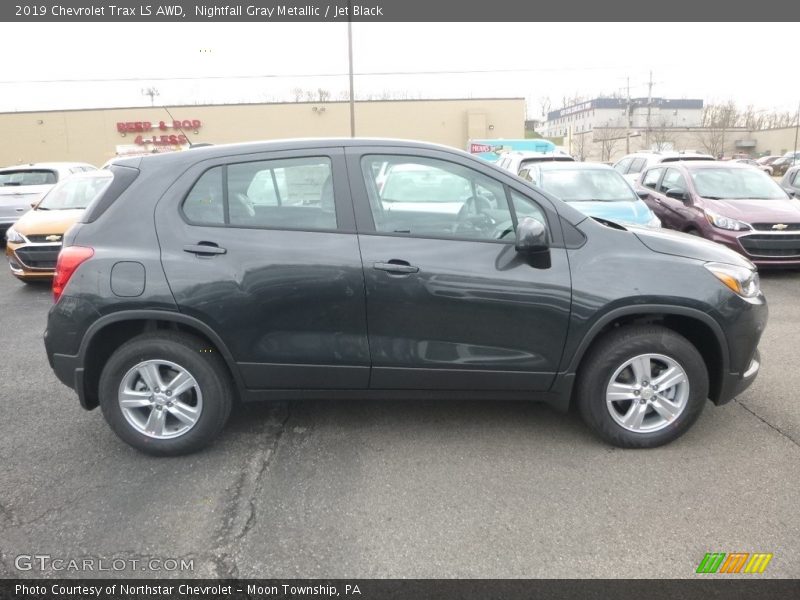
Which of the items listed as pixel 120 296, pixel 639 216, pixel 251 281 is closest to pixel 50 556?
pixel 120 296

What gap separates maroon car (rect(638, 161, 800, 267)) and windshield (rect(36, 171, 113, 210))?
28.7 ft

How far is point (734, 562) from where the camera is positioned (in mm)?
2600

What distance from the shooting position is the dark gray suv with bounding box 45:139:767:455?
10.9 ft

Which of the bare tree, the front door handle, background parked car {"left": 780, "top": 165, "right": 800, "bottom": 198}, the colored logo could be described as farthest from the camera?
the bare tree

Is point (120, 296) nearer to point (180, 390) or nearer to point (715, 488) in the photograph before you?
point (180, 390)

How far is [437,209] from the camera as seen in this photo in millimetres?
3568

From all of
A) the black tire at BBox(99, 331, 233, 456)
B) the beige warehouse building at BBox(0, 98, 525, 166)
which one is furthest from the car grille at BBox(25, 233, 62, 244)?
the beige warehouse building at BBox(0, 98, 525, 166)

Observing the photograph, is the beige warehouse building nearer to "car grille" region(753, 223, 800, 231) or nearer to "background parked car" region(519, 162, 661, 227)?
"background parked car" region(519, 162, 661, 227)

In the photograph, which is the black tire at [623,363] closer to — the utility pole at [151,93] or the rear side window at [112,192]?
the rear side window at [112,192]

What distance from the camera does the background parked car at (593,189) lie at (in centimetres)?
845

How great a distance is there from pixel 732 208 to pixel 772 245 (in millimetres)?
748

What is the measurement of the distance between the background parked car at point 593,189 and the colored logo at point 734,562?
20.2 feet

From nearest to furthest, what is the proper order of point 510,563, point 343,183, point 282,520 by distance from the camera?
point 510,563
point 282,520
point 343,183

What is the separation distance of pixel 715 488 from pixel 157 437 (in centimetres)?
310
